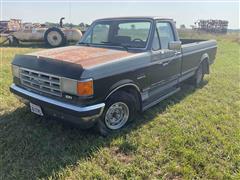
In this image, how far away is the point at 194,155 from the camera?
3328mm

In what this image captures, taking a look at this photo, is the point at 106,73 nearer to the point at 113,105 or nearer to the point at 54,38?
the point at 113,105

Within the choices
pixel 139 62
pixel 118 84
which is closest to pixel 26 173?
pixel 118 84

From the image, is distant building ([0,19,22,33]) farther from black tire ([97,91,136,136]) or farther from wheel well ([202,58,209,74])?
black tire ([97,91,136,136])

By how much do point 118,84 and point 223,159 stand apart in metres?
1.83

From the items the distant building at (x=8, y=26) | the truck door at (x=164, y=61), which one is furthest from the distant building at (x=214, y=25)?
the truck door at (x=164, y=61)

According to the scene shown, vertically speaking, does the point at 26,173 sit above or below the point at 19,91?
below

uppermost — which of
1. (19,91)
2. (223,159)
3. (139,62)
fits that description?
(139,62)

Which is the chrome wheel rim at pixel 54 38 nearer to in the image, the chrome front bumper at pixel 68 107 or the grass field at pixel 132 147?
the grass field at pixel 132 147

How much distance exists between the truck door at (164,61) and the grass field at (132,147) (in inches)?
22.9

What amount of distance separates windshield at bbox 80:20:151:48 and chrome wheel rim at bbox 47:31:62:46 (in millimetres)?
9863

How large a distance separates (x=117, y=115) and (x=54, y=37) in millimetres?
11655

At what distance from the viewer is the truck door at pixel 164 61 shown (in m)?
4.34

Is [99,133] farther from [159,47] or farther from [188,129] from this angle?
[159,47]

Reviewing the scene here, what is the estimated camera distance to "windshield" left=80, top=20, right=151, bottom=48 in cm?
434
